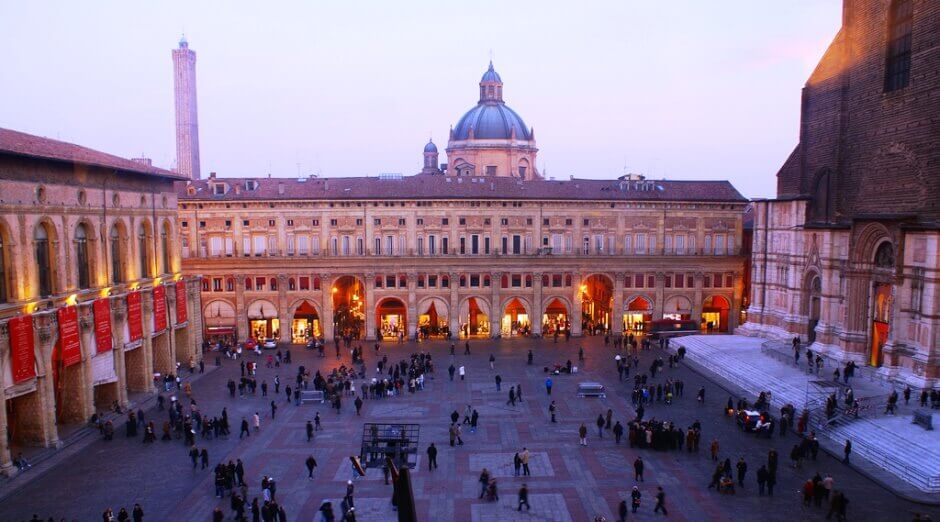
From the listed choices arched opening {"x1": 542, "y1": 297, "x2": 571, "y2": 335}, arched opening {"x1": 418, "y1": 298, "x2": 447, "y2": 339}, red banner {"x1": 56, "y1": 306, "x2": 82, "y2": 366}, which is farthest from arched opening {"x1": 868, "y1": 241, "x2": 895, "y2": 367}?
red banner {"x1": 56, "y1": 306, "x2": 82, "y2": 366}

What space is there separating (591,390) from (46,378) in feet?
85.8

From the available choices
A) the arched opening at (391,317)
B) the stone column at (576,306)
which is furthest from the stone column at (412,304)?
the stone column at (576,306)

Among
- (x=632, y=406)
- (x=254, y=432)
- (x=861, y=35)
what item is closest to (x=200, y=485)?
(x=254, y=432)

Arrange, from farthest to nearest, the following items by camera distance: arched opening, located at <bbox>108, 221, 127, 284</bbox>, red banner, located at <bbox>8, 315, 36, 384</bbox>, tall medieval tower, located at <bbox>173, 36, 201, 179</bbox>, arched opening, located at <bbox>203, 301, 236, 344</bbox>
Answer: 1. tall medieval tower, located at <bbox>173, 36, 201, 179</bbox>
2. arched opening, located at <bbox>203, 301, 236, 344</bbox>
3. arched opening, located at <bbox>108, 221, 127, 284</bbox>
4. red banner, located at <bbox>8, 315, 36, 384</bbox>

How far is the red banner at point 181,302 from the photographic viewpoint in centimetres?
4331

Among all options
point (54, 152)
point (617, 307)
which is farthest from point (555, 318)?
point (54, 152)

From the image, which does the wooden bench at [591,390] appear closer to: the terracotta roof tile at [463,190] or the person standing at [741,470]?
the person standing at [741,470]

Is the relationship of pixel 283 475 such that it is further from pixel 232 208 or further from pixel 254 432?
pixel 232 208

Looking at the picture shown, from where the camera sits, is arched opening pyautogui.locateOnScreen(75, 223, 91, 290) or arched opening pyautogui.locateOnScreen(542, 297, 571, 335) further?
arched opening pyautogui.locateOnScreen(542, 297, 571, 335)

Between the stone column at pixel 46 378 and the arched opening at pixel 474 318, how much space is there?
1286 inches

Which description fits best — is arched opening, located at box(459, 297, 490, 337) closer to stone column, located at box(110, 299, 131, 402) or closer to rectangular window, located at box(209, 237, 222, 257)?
rectangular window, located at box(209, 237, 222, 257)

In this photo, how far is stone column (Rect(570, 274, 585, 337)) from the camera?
185 ft

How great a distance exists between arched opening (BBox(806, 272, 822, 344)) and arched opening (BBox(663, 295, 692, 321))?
12.9 metres

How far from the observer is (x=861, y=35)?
39.2 m
